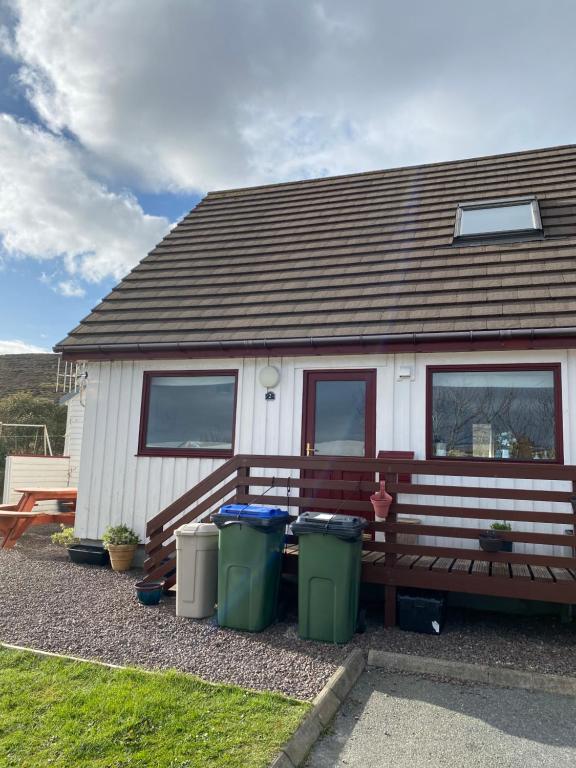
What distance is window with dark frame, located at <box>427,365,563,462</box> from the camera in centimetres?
617

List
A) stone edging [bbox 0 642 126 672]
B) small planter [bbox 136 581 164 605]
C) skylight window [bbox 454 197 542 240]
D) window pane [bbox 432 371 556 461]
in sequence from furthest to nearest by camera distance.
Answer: skylight window [bbox 454 197 542 240] → window pane [bbox 432 371 556 461] → small planter [bbox 136 581 164 605] → stone edging [bbox 0 642 126 672]

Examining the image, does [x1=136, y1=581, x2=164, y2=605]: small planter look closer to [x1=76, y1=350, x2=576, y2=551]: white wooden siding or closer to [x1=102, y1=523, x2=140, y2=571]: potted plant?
[x1=102, y1=523, x2=140, y2=571]: potted plant

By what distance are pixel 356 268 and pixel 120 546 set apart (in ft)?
17.5

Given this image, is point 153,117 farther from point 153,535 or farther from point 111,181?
point 153,535

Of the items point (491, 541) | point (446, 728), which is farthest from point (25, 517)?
point (446, 728)

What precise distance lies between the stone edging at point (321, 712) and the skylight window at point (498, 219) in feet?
20.6

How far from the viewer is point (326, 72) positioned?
933 cm

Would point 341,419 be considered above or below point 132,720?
above

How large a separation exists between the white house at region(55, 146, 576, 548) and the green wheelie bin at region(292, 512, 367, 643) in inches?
88.2

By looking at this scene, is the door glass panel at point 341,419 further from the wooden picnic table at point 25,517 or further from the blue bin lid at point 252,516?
the wooden picnic table at point 25,517

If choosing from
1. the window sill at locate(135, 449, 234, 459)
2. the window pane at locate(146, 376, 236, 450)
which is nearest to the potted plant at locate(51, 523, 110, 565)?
the window sill at locate(135, 449, 234, 459)

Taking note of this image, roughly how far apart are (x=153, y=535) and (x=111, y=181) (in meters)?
10.2

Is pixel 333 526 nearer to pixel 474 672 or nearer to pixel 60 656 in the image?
pixel 474 672

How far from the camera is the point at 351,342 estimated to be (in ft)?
22.0
